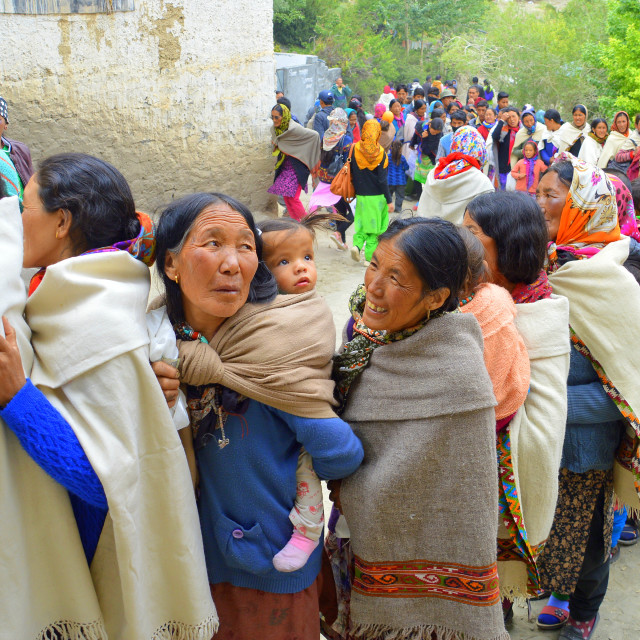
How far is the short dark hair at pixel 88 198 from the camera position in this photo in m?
1.56

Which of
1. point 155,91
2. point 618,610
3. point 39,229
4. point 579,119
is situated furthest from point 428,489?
point 579,119

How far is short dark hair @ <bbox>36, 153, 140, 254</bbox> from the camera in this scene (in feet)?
5.13

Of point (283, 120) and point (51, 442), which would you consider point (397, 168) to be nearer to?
point (283, 120)

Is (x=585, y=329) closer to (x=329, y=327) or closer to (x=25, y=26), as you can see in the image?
(x=329, y=327)

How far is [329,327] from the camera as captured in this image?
1737 mm

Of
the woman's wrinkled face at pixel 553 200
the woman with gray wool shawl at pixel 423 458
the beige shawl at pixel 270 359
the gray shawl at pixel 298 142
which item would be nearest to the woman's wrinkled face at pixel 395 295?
the woman with gray wool shawl at pixel 423 458

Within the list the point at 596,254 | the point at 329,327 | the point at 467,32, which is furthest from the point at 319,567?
the point at 467,32

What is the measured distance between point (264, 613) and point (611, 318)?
1.48 m

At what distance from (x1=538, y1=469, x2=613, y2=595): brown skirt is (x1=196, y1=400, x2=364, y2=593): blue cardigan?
3.76 ft

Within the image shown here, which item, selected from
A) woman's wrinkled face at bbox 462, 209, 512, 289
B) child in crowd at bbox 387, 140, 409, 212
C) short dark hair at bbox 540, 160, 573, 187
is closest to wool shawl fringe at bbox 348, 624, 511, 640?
woman's wrinkled face at bbox 462, 209, 512, 289

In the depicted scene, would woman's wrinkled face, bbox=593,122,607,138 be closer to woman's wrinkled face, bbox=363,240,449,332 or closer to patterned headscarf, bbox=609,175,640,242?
patterned headscarf, bbox=609,175,640,242

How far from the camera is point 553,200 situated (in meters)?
2.55

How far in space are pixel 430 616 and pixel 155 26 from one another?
702 cm

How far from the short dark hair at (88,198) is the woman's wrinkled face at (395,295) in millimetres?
663
